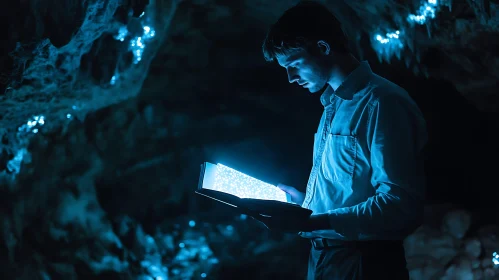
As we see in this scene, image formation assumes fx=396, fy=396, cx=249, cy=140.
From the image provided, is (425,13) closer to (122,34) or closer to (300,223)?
(300,223)

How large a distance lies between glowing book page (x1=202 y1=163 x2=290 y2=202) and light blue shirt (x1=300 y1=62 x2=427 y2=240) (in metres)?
0.33

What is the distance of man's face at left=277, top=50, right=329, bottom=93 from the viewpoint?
5.16 feet

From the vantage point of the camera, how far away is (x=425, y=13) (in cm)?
264

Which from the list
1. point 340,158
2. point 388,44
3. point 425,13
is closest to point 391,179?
point 340,158

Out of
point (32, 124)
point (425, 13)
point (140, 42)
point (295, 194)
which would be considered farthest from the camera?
point (140, 42)

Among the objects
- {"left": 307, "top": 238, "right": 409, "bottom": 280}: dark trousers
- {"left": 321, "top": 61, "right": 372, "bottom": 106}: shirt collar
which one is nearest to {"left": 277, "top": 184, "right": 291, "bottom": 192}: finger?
{"left": 307, "top": 238, "right": 409, "bottom": 280}: dark trousers

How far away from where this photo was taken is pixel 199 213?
3840 millimetres

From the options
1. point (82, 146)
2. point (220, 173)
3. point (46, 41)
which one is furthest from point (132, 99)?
point (220, 173)

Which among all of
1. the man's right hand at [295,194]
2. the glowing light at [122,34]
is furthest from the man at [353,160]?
the glowing light at [122,34]

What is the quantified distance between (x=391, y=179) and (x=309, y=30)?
66 centimetres

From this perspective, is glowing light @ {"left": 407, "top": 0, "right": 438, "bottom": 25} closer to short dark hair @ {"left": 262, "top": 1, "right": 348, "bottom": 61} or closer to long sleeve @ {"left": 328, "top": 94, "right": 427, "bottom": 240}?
short dark hair @ {"left": 262, "top": 1, "right": 348, "bottom": 61}

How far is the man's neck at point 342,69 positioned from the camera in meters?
1.56

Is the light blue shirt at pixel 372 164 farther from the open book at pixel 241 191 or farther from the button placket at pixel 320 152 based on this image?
the open book at pixel 241 191

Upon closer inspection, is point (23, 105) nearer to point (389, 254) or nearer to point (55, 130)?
point (55, 130)
